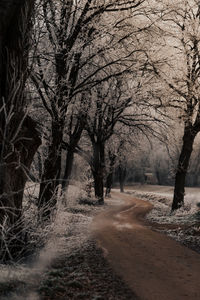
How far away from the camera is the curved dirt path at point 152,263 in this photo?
5891mm

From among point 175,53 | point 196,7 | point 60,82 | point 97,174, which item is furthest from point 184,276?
point 97,174

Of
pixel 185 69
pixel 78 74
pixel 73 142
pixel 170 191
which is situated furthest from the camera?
pixel 170 191

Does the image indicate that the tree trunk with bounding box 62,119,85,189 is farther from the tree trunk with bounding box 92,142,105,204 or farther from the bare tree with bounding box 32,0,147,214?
the bare tree with bounding box 32,0,147,214

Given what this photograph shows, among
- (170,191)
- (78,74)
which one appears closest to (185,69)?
(78,74)

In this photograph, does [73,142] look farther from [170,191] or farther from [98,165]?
[170,191]

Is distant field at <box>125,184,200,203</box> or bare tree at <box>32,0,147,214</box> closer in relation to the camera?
bare tree at <box>32,0,147,214</box>

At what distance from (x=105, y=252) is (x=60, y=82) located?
18.4 feet

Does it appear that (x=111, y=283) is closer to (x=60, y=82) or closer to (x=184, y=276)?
(x=184, y=276)

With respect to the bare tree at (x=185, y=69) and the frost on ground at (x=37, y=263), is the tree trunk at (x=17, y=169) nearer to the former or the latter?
the frost on ground at (x=37, y=263)

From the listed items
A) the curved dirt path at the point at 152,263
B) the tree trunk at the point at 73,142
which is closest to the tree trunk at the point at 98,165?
the tree trunk at the point at 73,142

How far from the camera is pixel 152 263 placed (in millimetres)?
7680

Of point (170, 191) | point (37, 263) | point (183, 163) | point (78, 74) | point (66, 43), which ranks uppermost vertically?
point (78, 74)

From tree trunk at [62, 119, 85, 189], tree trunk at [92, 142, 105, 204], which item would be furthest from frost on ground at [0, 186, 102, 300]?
tree trunk at [92, 142, 105, 204]

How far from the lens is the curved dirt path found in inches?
232
